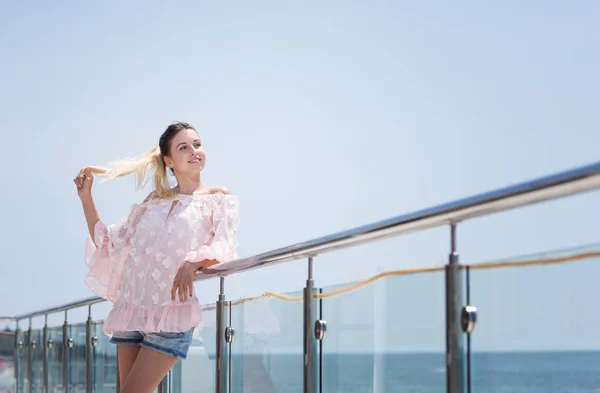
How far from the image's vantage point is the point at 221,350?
4.14 m

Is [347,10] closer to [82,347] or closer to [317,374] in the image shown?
[82,347]

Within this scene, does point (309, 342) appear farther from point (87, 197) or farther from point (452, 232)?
point (87, 197)

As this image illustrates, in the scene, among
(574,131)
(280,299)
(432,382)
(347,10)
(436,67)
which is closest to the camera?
(432,382)

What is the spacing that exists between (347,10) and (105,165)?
1345 inches

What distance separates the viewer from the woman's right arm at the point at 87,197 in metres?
4.34

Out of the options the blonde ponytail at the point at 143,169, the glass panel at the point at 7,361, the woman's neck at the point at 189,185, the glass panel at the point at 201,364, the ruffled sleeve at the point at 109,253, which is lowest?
the glass panel at the point at 7,361

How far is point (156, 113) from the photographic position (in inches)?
1080

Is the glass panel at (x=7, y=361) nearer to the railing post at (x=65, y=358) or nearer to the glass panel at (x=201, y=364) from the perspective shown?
the railing post at (x=65, y=358)

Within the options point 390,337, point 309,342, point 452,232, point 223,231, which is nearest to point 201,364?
point 223,231

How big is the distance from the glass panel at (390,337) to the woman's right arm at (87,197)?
1.71m

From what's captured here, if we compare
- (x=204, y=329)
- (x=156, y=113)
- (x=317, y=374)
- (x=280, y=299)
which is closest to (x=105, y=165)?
(x=204, y=329)

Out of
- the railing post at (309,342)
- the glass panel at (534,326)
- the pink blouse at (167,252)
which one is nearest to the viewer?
the glass panel at (534,326)

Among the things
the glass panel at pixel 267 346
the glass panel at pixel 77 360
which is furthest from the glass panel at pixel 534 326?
the glass panel at pixel 77 360

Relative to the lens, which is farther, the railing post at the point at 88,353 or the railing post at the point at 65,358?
the railing post at the point at 65,358
